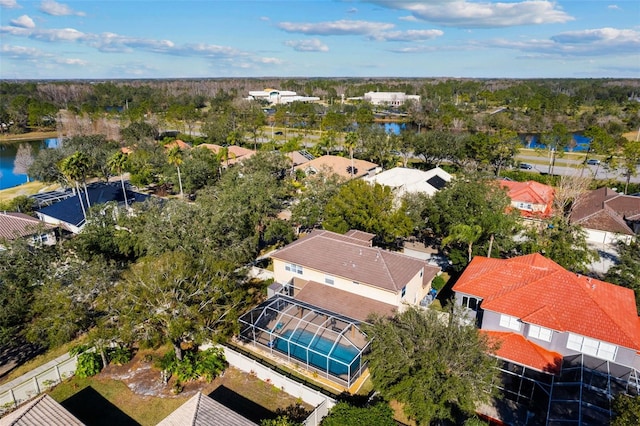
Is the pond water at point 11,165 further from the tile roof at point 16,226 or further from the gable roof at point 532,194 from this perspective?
the gable roof at point 532,194

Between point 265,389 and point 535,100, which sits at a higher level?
point 535,100

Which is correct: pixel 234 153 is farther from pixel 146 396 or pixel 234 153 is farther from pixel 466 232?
pixel 146 396

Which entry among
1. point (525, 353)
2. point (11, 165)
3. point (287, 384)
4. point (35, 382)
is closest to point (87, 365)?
point (35, 382)

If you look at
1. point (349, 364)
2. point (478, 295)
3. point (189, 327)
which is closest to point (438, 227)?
point (478, 295)

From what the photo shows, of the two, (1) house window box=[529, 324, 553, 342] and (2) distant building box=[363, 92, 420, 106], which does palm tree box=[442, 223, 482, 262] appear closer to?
(1) house window box=[529, 324, 553, 342]

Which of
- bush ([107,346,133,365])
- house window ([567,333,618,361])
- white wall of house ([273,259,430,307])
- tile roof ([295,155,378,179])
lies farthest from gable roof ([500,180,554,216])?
bush ([107,346,133,365])

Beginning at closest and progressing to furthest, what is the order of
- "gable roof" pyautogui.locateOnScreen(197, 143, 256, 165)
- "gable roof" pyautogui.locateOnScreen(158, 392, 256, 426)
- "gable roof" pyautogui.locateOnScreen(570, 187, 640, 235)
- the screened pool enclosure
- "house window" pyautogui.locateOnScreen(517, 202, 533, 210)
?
"gable roof" pyautogui.locateOnScreen(158, 392, 256, 426), the screened pool enclosure, "gable roof" pyautogui.locateOnScreen(570, 187, 640, 235), "house window" pyautogui.locateOnScreen(517, 202, 533, 210), "gable roof" pyautogui.locateOnScreen(197, 143, 256, 165)

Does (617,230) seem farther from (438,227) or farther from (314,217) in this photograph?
(314,217)
